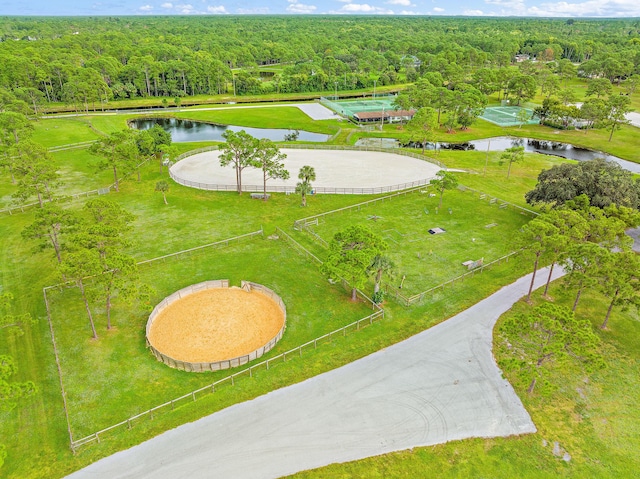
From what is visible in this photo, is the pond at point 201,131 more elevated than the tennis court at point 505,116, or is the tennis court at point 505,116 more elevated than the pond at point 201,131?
the tennis court at point 505,116

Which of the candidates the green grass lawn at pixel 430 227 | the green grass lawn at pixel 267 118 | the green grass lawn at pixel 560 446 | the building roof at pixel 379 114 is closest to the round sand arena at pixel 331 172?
the green grass lawn at pixel 430 227

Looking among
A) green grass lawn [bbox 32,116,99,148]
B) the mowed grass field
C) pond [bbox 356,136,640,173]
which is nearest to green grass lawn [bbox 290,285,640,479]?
the mowed grass field

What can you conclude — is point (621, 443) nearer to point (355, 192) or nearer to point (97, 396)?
point (97, 396)

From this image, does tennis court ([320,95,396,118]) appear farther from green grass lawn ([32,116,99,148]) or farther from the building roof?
green grass lawn ([32,116,99,148])

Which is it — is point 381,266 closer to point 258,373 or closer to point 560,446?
point 258,373

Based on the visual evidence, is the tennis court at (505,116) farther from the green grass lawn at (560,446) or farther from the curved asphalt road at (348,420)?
the curved asphalt road at (348,420)
